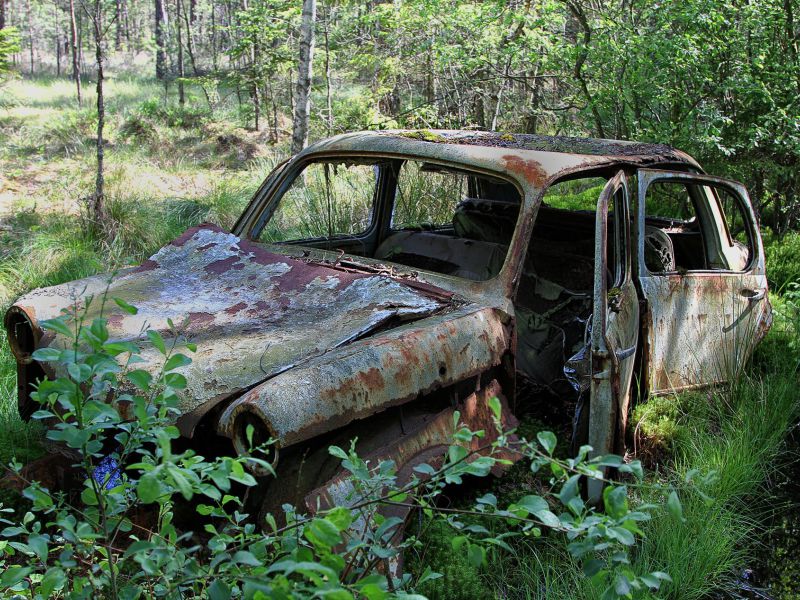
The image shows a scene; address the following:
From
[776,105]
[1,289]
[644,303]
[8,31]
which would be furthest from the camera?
[8,31]

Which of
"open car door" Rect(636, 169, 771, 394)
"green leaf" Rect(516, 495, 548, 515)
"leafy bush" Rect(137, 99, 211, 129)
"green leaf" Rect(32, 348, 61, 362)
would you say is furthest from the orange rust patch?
"leafy bush" Rect(137, 99, 211, 129)

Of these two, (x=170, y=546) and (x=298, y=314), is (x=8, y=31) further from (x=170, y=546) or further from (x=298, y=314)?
(x=170, y=546)

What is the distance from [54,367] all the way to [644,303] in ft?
8.92

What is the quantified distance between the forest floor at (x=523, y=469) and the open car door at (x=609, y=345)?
1.11 ft

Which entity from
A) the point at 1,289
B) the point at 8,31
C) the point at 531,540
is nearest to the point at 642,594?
the point at 531,540

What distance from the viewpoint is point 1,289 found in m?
6.01

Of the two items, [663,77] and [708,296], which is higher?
[663,77]

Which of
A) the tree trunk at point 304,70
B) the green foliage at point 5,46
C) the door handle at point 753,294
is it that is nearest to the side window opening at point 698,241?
the door handle at point 753,294

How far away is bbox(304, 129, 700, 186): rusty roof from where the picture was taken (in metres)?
3.38

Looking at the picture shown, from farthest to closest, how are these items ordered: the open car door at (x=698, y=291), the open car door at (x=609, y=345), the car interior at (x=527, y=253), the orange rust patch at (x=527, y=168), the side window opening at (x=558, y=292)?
the car interior at (x=527, y=253) → the side window opening at (x=558, y=292) → the open car door at (x=698, y=291) → the orange rust patch at (x=527, y=168) → the open car door at (x=609, y=345)

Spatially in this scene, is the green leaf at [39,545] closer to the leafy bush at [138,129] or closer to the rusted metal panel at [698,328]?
the rusted metal panel at [698,328]

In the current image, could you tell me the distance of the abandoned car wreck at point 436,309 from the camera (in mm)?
2387

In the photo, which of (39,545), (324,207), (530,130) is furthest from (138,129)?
(39,545)

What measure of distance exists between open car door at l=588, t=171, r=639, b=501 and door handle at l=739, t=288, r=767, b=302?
1.22 metres
